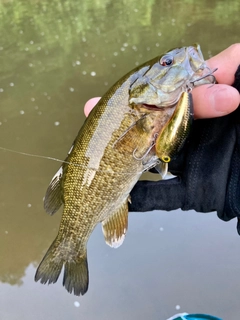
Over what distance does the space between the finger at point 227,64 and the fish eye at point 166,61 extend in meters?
0.15

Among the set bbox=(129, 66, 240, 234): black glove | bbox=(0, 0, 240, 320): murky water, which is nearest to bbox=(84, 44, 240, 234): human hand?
bbox=(129, 66, 240, 234): black glove

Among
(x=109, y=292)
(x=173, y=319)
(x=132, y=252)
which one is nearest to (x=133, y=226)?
(x=132, y=252)

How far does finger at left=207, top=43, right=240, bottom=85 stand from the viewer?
1347 mm

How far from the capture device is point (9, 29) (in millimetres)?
5055

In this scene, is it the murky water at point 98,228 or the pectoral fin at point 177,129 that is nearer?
the pectoral fin at point 177,129

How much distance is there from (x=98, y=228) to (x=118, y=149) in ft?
3.72

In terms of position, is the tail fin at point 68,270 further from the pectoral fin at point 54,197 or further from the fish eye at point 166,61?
the fish eye at point 166,61

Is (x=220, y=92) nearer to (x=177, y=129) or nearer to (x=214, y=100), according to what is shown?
(x=214, y=100)

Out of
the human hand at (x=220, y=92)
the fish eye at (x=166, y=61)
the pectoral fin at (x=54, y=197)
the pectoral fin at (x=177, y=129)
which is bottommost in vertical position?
the pectoral fin at (x=54, y=197)

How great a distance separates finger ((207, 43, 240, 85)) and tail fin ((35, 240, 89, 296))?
92 centimetres

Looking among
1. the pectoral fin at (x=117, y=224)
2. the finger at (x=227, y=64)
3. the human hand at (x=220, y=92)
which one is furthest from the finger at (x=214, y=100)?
the pectoral fin at (x=117, y=224)

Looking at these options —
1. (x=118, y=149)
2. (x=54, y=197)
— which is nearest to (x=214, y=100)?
(x=118, y=149)

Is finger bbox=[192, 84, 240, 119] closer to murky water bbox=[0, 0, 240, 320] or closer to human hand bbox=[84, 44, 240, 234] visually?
human hand bbox=[84, 44, 240, 234]

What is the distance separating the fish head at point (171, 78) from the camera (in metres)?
1.30
